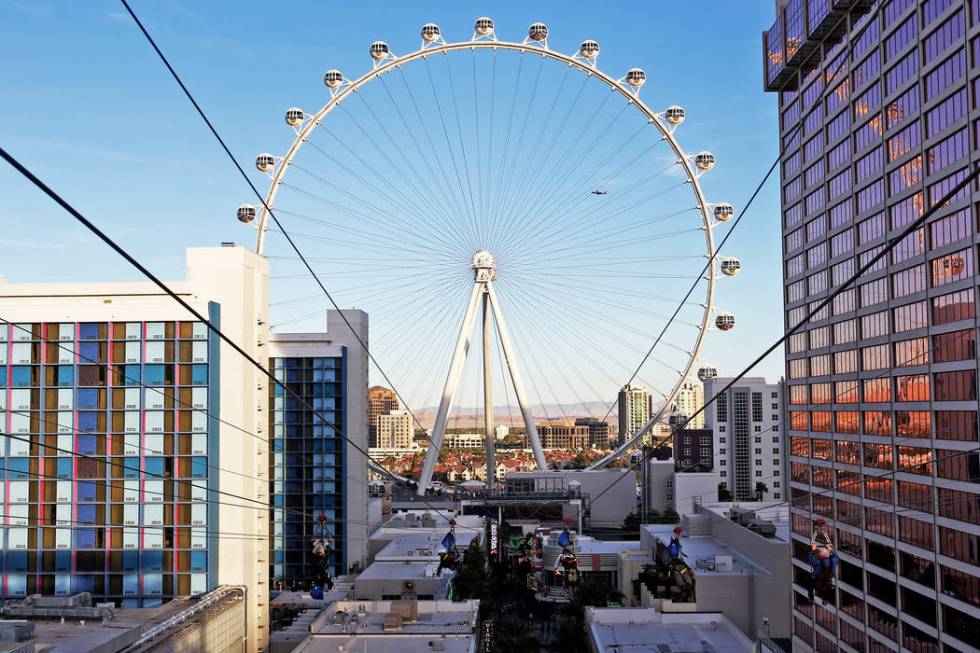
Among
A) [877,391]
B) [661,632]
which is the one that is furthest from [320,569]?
[877,391]

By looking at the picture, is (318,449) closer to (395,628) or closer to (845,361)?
(395,628)

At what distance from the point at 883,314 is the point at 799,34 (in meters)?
10.0

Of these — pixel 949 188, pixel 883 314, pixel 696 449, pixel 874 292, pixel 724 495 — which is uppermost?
pixel 949 188

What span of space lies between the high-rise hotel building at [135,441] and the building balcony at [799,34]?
1780cm

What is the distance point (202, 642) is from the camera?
1908 cm

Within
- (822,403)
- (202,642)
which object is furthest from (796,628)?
(202,642)

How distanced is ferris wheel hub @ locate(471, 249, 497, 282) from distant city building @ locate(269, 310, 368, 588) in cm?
746

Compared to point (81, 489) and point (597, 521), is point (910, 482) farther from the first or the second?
point (597, 521)

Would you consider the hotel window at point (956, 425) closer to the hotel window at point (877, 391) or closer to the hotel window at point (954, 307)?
the hotel window at point (954, 307)

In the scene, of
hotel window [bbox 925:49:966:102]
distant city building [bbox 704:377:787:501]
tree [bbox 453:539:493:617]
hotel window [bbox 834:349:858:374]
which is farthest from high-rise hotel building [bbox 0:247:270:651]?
distant city building [bbox 704:377:787:501]

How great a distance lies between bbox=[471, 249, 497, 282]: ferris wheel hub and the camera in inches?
1770

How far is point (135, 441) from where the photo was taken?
23359mm

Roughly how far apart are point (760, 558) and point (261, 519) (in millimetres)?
23066

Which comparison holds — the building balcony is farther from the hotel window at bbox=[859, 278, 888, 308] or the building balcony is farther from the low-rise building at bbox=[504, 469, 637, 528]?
the low-rise building at bbox=[504, 469, 637, 528]
